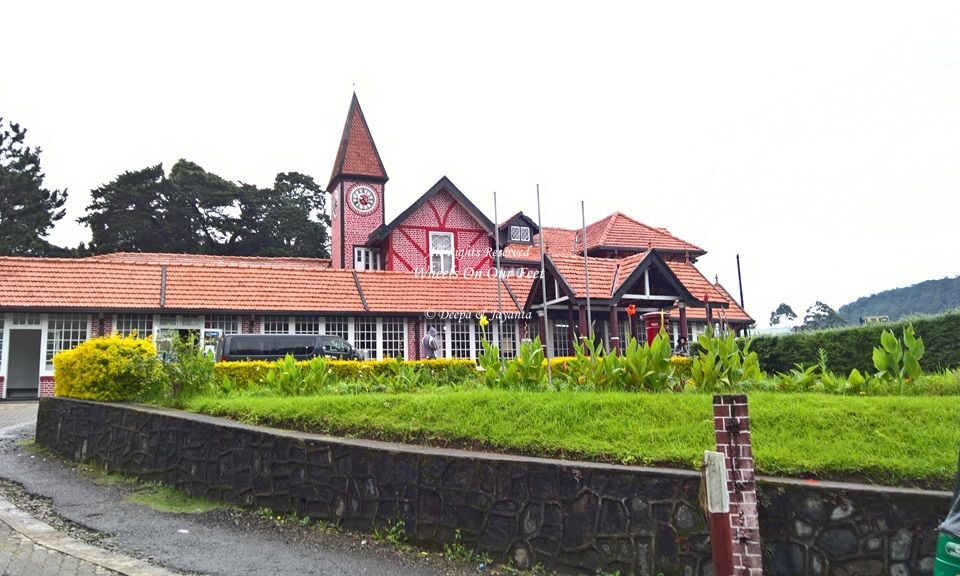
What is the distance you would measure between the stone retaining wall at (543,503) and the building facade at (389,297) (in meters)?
9.60

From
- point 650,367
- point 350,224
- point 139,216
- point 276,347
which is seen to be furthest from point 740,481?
point 139,216

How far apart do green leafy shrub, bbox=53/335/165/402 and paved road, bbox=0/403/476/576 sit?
2.92 meters

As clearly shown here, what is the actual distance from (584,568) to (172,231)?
4946 cm

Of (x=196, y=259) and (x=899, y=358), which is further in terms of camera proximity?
(x=196, y=259)

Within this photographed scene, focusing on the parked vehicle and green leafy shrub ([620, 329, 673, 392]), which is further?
the parked vehicle

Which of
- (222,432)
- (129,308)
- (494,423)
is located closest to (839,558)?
(494,423)

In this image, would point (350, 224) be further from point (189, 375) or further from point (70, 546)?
point (70, 546)

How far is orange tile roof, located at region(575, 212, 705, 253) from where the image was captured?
35438mm

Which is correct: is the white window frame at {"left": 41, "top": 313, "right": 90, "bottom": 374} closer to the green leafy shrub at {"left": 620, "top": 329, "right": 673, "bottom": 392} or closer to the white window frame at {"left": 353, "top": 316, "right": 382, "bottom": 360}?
the white window frame at {"left": 353, "top": 316, "right": 382, "bottom": 360}

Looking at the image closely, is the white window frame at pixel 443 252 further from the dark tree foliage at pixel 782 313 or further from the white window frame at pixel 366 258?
the dark tree foliage at pixel 782 313

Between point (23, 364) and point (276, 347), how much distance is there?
13522 millimetres

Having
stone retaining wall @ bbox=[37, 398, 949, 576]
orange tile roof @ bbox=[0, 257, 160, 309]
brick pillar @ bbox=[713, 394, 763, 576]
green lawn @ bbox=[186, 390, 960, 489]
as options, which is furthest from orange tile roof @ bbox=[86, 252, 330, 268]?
brick pillar @ bbox=[713, 394, 763, 576]

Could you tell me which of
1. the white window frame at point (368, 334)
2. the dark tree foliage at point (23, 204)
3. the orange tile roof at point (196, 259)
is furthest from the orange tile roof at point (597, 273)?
the dark tree foliage at point (23, 204)

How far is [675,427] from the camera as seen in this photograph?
6031mm
